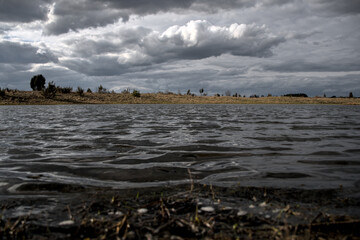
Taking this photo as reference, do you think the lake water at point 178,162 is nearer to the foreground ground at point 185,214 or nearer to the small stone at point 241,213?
the foreground ground at point 185,214

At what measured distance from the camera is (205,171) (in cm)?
623

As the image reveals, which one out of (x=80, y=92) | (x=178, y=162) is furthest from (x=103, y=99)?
(x=178, y=162)

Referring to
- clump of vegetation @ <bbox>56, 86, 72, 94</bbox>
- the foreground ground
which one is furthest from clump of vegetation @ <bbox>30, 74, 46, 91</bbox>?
the foreground ground

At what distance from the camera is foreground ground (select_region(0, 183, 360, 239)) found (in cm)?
318

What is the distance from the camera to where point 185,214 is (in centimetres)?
372

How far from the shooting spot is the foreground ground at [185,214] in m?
3.18

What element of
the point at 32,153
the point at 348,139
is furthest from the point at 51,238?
the point at 348,139

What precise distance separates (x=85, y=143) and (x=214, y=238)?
769 cm

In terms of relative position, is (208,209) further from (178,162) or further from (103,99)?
(103,99)

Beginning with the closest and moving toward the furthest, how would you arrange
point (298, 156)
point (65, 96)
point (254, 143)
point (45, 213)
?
1. point (45, 213)
2. point (298, 156)
3. point (254, 143)
4. point (65, 96)

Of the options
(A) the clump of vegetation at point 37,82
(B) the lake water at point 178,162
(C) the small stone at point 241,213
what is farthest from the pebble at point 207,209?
(A) the clump of vegetation at point 37,82

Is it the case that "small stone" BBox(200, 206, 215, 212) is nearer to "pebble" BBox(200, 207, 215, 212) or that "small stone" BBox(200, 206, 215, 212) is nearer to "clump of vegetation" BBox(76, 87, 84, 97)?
"pebble" BBox(200, 207, 215, 212)

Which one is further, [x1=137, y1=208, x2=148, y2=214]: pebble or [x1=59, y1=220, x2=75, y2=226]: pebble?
[x1=137, y1=208, x2=148, y2=214]: pebble

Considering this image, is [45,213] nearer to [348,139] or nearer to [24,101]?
[348,139]
